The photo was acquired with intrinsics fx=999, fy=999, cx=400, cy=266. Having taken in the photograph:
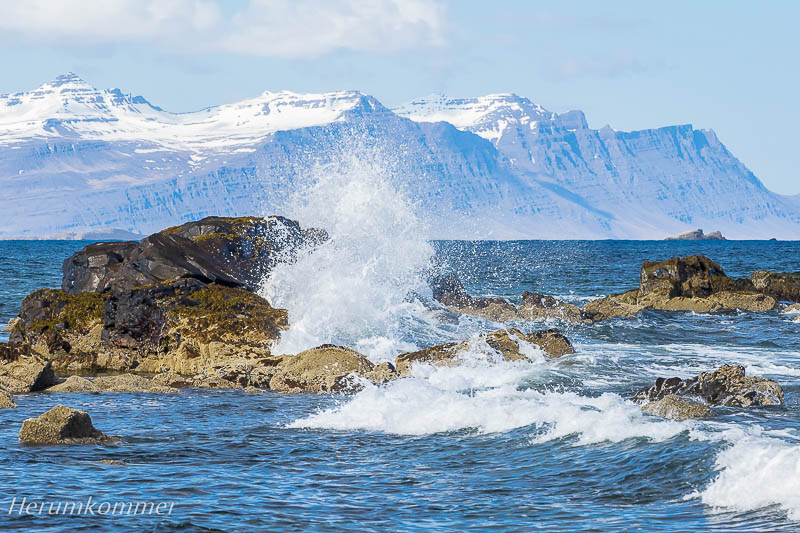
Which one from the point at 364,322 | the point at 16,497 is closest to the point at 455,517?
the point at 16,497

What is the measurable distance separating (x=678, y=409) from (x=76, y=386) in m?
11.6

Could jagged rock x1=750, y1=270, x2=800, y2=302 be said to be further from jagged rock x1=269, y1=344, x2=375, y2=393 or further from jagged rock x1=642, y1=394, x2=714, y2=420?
jagged rock x1=642, y1=394, x2=714, y2=420

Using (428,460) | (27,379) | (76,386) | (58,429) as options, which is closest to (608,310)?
(76,386)

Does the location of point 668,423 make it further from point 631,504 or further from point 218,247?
point 218,247

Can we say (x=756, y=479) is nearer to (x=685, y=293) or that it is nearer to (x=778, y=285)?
(x=685, y=293)

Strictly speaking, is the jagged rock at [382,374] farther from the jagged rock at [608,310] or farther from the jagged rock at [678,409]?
the jagged rock at [608,310]

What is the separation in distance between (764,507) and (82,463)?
339 inches

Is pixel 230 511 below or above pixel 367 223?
below

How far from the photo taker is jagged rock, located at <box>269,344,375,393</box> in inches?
819

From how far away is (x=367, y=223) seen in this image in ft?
112

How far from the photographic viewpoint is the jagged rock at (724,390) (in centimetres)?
1780

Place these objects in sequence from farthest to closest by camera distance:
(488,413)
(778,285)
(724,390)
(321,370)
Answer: (778,285), (321,370), (724,390), (488,413)

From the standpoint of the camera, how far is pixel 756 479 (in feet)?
40.2

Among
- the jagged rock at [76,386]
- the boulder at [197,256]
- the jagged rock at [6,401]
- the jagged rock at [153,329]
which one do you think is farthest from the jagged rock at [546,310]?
the jagged rock at [6,401]
